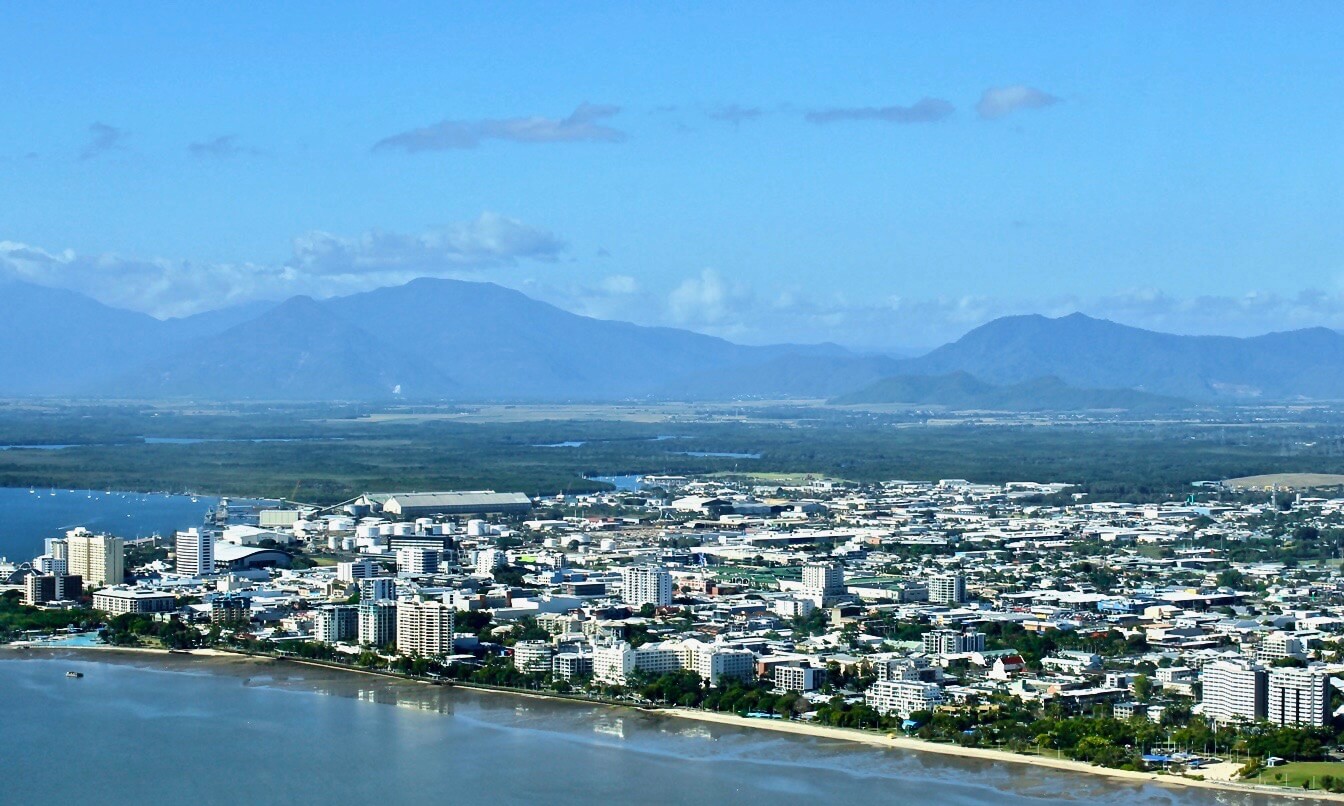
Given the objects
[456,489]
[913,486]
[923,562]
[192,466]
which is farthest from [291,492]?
[923,562]

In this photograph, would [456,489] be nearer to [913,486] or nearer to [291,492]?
[291,492]

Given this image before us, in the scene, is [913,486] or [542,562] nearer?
[542,562]

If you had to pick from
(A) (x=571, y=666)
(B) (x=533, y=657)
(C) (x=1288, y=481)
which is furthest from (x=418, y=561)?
(C) (x=1288, y=481)

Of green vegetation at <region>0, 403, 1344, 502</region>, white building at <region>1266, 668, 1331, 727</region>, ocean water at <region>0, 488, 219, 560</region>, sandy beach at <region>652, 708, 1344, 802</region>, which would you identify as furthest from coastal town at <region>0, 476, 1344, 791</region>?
green vegetation at <region>0, 403, 1344, 502</region>

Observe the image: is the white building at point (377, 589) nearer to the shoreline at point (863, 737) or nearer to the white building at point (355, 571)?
the white building at point (355, 571)

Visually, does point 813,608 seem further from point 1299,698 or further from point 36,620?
point 36,620
